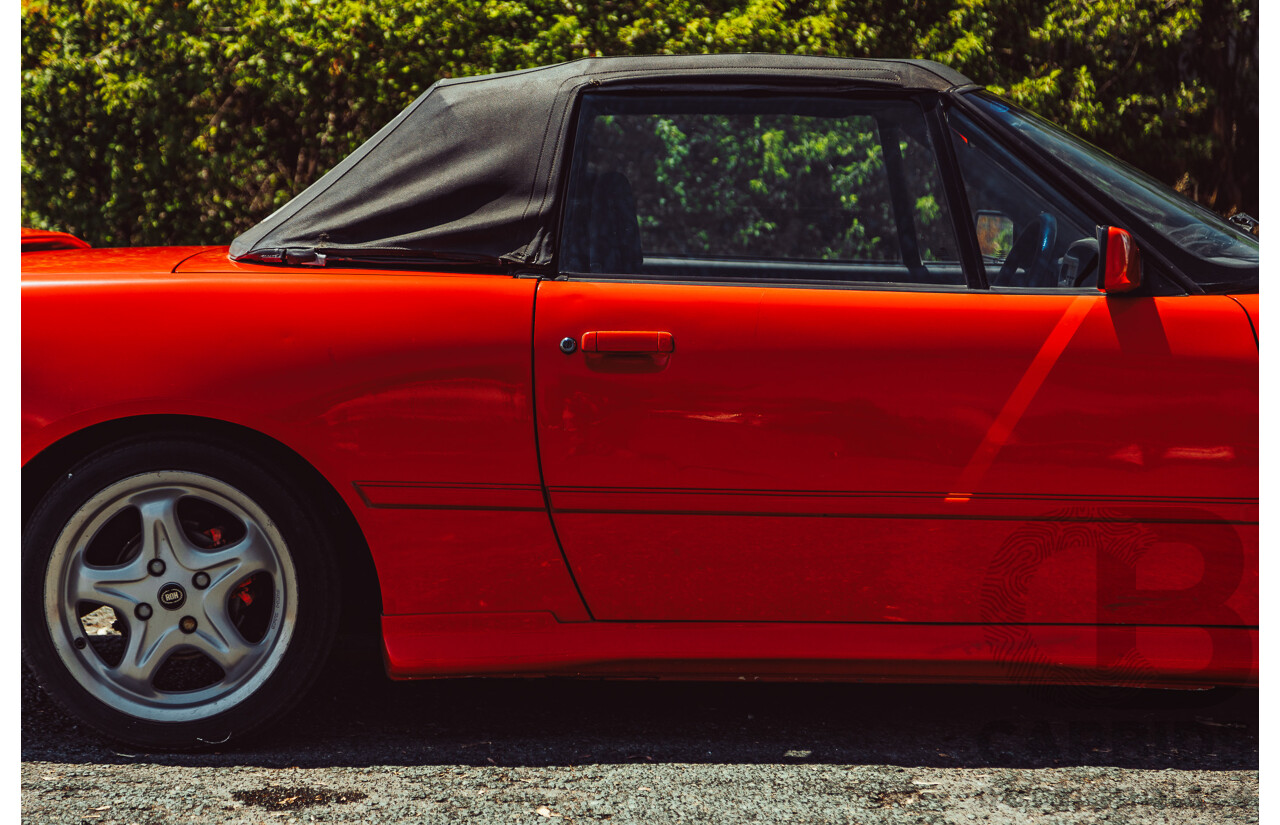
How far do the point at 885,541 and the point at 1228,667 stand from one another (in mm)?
841

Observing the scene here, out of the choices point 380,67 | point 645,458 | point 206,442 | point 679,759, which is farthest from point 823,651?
point 380,67

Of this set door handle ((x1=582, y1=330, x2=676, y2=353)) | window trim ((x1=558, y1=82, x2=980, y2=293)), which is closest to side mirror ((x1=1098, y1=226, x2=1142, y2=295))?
window trim ((x1=558, y1=82, x2=980, y2=293))

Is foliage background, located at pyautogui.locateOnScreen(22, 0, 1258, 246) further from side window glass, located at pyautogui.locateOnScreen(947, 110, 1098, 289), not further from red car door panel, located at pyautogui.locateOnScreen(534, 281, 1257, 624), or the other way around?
red car door panel, located at pyautogui.locateOnScreen(534, 281, 1257, 624)

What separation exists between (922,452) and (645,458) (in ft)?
2.06

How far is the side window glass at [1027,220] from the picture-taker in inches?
113

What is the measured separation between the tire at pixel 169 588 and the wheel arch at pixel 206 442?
0.10ft

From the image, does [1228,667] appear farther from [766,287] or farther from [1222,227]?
[766,287]

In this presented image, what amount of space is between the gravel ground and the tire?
0.13 m

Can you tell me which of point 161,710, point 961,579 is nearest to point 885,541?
point 961,579

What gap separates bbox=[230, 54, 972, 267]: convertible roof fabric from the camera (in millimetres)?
2865

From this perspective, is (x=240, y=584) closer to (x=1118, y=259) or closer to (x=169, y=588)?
(x=169, y=588)

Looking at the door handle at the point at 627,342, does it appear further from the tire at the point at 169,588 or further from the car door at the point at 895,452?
the tire at the point at 169,588

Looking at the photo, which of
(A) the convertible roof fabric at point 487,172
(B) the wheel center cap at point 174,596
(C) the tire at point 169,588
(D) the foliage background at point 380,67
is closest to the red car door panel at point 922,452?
(A) the convertible roof fabric at point 487,172

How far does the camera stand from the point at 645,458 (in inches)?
106
